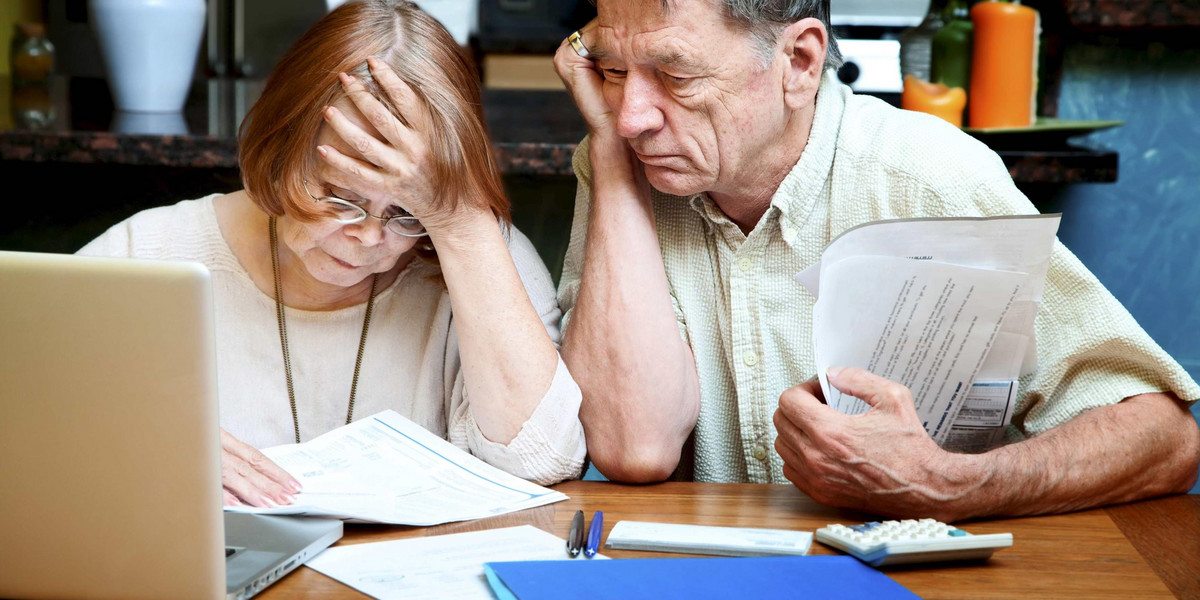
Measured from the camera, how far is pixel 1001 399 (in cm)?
116

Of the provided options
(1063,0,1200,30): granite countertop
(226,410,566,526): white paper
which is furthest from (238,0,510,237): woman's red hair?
(1063,0,1200,30): granite countertop

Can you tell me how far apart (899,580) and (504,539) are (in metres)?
0.34

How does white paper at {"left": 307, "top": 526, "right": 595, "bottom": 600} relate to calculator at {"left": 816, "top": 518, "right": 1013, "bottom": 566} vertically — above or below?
below

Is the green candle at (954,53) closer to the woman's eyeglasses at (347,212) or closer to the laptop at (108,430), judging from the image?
the woman's eyeglasses at (347,212)

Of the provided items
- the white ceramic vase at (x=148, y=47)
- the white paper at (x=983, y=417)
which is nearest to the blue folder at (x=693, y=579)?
the white paper at (x=983, y=417)

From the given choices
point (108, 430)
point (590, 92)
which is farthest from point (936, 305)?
point (108, 430)

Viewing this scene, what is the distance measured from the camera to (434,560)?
35.8 inches

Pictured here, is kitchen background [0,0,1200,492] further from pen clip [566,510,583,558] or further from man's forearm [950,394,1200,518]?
pen clip [566,510,583,558]

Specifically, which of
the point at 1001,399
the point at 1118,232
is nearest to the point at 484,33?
the point at 1118,232

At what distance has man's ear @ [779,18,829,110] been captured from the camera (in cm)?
121

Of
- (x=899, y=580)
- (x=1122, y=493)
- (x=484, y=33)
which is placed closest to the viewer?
(x=899, y=580)

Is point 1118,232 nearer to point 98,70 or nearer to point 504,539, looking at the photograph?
point 504,539

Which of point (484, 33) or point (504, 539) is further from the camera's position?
point (484, 33)

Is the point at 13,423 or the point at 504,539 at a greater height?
the point at 13,423
